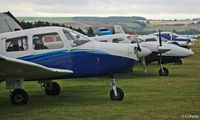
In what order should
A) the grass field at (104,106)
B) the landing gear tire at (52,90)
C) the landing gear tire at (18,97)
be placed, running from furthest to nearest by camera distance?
the landing gear tire at (52,90), the landing gear tire at (18,97), the grass field at (104,106)

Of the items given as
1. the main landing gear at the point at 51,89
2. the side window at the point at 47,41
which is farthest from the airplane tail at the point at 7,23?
the side window at the point at 47,41

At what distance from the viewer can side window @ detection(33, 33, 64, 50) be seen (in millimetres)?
12992

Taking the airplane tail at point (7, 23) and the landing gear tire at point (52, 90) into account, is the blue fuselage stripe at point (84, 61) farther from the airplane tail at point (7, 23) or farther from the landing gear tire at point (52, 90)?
the airplane tail at point (7, 23)

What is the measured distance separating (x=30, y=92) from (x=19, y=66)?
15.9 ft

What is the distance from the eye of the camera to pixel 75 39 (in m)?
13.2

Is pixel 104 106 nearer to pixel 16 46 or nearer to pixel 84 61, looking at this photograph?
pixel 84 61

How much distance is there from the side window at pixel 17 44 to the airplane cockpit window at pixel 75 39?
1280mm

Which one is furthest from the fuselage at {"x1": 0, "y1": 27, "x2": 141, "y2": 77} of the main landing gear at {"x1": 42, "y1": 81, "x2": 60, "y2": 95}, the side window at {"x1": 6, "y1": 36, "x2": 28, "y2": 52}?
the main landing gear at {"x1": 42, "y1": 81, "x2": 60, "y2": 95}

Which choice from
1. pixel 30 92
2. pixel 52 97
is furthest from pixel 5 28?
pixel 52 97

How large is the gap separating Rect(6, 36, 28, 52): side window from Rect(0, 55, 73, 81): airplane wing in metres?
1.10

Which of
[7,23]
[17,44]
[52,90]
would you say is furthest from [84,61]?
[7,23]

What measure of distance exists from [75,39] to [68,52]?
56 centimetres

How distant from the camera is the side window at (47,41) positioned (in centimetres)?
1299

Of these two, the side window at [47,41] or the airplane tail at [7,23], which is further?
the airplane tail at [7,23]
